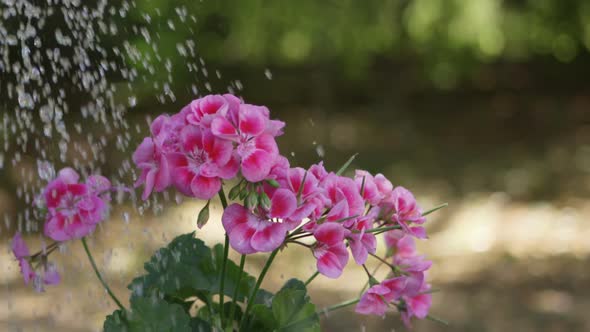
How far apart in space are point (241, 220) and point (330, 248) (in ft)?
0.38

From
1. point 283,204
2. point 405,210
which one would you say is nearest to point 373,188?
point 405,210

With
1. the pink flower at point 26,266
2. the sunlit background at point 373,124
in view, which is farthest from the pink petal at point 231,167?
the sunlit background at point 373,124

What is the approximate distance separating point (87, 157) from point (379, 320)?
4.04m

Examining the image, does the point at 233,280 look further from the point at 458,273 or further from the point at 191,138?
the point at 458,273

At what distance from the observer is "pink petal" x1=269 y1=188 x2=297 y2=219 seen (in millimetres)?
1117

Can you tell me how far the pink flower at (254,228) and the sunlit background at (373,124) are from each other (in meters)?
3.01

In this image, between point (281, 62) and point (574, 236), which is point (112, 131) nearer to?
point (281, 62)

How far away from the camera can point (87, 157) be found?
7715mm

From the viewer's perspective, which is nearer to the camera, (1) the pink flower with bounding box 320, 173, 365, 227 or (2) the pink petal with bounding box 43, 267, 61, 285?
(1) the pink flower with bounding box 320, 173, 365, 227

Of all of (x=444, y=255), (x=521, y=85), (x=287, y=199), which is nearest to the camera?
(x=287, y=199)

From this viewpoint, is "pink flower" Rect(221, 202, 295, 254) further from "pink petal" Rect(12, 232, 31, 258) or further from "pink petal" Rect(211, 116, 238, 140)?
"pink petal" Rect(12, 232, 31, 258)

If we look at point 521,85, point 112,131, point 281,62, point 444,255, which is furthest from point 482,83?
point 444,255

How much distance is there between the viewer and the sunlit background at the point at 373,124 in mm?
4828

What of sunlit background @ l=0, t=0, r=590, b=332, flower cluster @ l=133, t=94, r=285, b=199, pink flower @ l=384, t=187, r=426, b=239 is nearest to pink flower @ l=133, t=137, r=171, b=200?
flower cluster @ l=133, t=94, r=285, b=199
